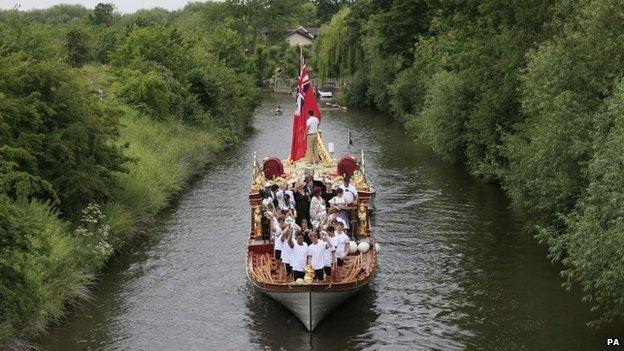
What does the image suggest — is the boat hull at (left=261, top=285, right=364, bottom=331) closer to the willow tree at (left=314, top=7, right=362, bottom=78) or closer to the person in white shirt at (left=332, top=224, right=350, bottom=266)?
the person in white shirt at (left=332, top=224, right=350, bottom=266)

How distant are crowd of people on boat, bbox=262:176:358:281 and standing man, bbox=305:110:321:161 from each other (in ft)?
11.1

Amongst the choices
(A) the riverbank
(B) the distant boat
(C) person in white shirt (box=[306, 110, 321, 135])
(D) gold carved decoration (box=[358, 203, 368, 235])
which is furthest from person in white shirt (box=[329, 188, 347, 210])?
(B) the distant boat

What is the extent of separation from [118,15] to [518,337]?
11378 cm

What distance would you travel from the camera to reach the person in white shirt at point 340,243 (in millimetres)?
20856

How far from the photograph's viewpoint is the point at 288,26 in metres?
118

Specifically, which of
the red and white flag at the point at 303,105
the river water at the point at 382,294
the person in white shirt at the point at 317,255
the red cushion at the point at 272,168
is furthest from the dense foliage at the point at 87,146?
the person in white shirt at the point at 317,255

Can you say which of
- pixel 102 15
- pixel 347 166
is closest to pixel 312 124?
pixel 347 166

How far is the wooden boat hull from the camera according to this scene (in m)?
19.6

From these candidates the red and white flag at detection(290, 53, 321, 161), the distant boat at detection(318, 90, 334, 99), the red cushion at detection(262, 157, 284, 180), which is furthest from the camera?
the distant boat at detection(318, 90, 334, 99)

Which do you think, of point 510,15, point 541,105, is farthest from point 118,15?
point 541,105

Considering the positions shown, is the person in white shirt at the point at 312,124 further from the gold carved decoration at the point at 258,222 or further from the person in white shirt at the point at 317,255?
the person in white shirt at the point at 317,255

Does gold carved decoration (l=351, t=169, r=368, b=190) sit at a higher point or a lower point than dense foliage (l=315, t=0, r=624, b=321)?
lower

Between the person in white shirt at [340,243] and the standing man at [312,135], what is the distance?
816 cm

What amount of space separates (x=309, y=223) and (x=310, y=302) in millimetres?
4203
